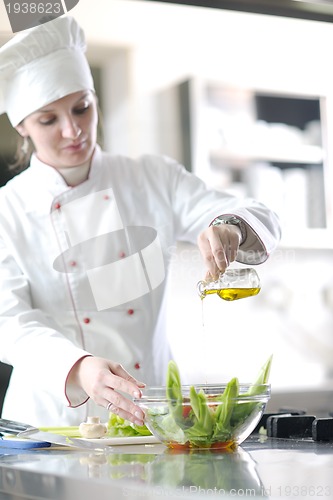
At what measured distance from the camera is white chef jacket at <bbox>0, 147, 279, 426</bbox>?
188 centimetres

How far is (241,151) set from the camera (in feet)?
11.6

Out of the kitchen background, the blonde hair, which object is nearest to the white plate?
the blonde hair

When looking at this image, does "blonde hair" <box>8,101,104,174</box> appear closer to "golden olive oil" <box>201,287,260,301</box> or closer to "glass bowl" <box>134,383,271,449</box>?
"golden olive oil" <box>201,287,260,301</box>

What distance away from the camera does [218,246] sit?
145 cm

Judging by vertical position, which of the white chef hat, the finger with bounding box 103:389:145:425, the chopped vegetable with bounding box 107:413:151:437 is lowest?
the chopped vegetable with bounding box 107:413:151:437

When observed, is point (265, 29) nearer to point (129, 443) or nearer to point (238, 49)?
point (238, 49)

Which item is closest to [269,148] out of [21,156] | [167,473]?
[21,156]

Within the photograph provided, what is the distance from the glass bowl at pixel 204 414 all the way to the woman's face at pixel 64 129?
Result: 0.86 m

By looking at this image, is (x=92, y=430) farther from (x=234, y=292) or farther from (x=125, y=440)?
(x=234, y=292)

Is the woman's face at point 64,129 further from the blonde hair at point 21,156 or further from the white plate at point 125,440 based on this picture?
the white plate at point 125,440

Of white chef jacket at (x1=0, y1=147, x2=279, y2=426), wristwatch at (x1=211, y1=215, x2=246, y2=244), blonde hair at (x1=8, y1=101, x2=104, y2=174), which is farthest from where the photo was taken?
blonde hair at (x1=8, y1=101, x2=104, y2=174)

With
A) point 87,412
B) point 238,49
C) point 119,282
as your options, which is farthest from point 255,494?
point 238,49

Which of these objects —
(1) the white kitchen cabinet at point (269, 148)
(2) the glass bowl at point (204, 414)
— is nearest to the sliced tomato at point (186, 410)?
(2) the glass bowl at point (204, 414)

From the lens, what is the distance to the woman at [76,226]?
1895 millimetres
